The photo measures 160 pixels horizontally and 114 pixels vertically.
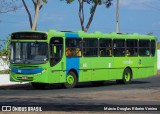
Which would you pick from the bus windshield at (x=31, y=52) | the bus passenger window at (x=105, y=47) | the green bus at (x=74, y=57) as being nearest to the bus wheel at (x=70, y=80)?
the green bus at (x=74, y=57)

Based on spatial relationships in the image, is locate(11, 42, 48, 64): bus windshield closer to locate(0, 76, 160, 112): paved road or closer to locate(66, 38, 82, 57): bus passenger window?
locate(66, 38, 82, 57): bus passenger window

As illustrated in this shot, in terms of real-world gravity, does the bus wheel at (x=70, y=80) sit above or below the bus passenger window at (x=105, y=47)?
below

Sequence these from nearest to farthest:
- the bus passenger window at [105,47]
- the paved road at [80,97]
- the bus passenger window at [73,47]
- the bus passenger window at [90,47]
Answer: the paved road at [80,97]
the bus passenger window at [73,47]
the bus passenger window at [90,47]
the bus passenger window at [105,47]

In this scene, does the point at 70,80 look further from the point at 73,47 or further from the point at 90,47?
the point at 90,47

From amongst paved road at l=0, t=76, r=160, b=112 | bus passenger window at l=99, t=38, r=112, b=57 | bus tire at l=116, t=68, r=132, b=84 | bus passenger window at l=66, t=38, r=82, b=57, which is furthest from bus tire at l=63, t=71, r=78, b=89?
bus tire at l=116, t=68, r=132, b=84

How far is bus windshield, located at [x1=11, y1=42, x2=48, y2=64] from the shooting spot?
90.0ft

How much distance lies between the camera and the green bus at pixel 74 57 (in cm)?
2752

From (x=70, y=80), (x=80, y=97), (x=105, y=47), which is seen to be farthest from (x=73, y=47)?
A: (x=80, y=97)

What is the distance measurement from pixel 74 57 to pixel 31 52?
2493 mm

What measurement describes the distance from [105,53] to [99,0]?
17242 mm

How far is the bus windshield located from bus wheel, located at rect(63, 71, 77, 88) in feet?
6.54

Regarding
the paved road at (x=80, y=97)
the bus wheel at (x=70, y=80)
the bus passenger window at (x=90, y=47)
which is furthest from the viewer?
the bus passenger window at (x=90, y=47)

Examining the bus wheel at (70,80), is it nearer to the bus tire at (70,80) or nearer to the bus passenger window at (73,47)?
the bus tire at (70,80)

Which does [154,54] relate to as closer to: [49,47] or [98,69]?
[98,69]
